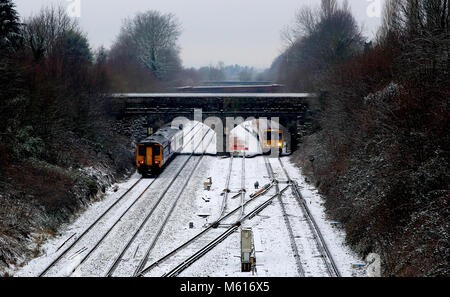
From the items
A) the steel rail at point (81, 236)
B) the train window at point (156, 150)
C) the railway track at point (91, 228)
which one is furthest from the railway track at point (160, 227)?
the steel rail at point (81, 236)

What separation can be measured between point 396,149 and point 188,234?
814cm

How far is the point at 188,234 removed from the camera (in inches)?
708

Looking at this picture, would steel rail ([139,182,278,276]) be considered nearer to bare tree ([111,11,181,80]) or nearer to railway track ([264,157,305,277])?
railway track ([264,157,305,277])

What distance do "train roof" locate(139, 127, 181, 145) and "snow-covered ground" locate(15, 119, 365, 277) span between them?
2.37 metres

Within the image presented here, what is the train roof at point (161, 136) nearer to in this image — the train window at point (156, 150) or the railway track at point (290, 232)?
the train window at point (156, 150)

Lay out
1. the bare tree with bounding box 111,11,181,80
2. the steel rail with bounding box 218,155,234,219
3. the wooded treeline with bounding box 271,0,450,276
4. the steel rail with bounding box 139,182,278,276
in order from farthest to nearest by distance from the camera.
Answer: the bare tree with bounding box 111,11,181,80
the steel rail with bounding box 218,155,234,219
the steel rail with bounding box 139,182,278,276
the wooded treeline with bounding box 271,0,450,276

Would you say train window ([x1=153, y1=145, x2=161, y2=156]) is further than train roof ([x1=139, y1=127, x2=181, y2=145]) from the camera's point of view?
No

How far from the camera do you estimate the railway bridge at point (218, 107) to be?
1423 inches

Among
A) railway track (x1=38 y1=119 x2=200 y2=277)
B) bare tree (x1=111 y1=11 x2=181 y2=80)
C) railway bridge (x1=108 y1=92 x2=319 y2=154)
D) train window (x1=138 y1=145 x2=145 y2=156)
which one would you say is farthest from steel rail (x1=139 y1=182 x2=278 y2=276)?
bare tree (x1=111 y1=11 x2=181 y2=80)

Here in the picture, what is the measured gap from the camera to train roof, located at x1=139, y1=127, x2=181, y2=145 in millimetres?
29091

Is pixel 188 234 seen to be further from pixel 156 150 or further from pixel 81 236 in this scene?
pixel 156 150

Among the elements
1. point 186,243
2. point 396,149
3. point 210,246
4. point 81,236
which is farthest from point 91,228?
point 396,149

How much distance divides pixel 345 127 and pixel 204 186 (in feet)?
28.0
